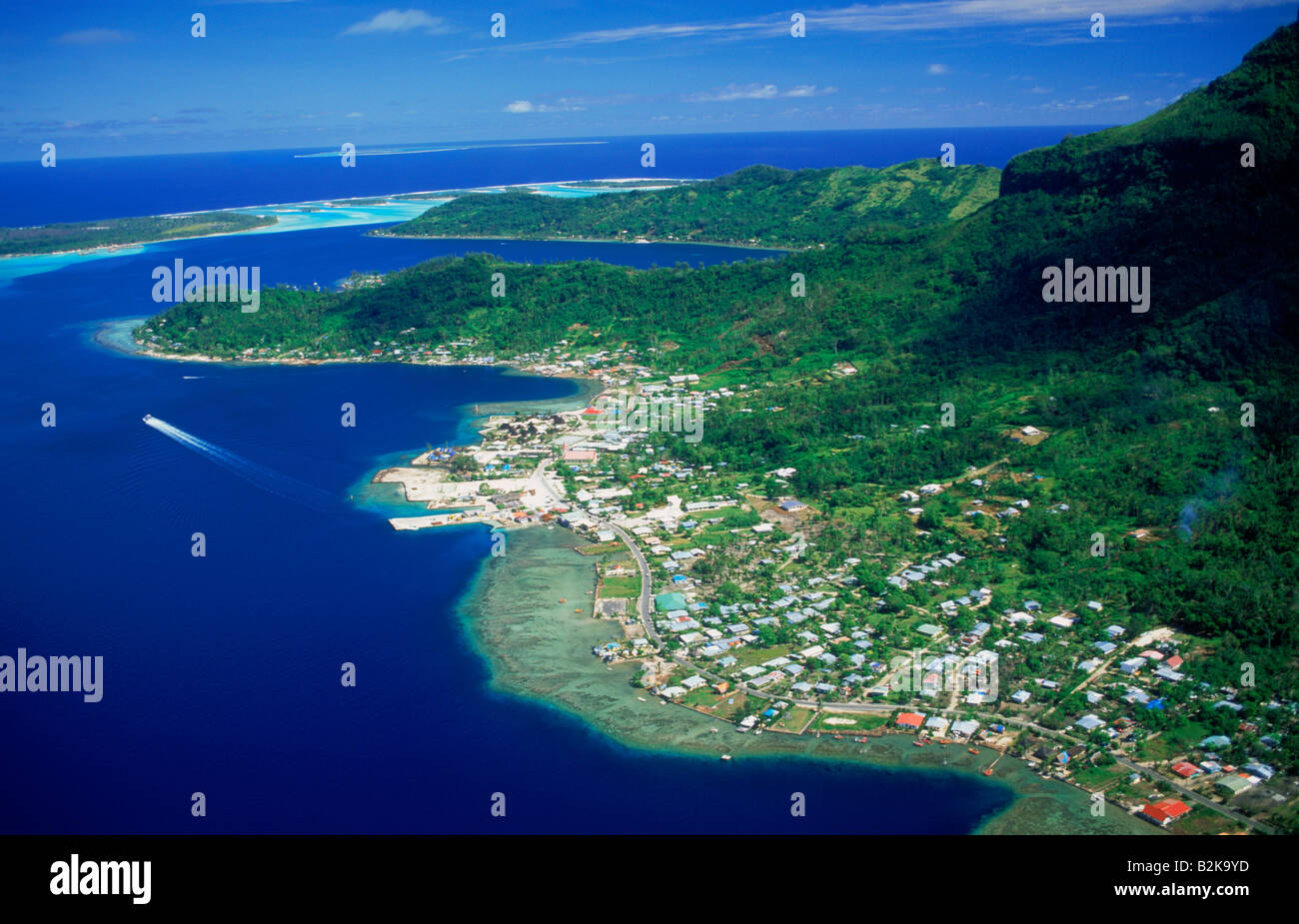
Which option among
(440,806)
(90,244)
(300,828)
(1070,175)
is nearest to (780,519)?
(440,806)

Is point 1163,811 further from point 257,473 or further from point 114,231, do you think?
point 114,231

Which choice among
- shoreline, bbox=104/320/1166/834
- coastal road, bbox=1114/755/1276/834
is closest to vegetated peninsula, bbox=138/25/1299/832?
coastal road, bbox=1114/755/1276/834

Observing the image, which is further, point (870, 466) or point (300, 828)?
point (870, 466)

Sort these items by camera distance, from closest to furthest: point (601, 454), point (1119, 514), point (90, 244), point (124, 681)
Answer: point (124, 681) < point (1119, 514) < point (601, 454) < point (90, 244)

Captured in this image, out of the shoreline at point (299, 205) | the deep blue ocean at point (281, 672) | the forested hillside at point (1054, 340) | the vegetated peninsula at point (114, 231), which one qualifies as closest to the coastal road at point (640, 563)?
the deep blue ocean at point (281, 672)

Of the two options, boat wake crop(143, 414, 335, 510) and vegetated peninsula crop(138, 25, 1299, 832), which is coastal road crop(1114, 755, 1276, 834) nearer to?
vegetated peninsula crop(138, 25, 1299, 832)

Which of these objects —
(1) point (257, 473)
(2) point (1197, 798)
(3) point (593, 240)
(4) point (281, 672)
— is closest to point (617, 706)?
(4) point (281, 672)

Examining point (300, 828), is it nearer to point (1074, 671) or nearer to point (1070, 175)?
point (1074, 671)
